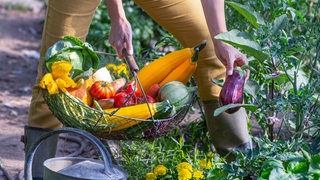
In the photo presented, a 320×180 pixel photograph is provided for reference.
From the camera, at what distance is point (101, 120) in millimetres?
3023

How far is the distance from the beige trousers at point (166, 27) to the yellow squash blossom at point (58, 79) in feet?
1.14

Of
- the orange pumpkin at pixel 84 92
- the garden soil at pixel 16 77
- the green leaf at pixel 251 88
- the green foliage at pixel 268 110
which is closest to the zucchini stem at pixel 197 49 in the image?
the green foliage at pixel 268 110

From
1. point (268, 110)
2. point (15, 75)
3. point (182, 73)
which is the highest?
point (182, 73)

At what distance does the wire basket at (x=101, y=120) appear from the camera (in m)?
3.02

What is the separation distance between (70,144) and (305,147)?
215 cm

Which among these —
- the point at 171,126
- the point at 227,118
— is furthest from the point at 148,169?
the point at 171,126

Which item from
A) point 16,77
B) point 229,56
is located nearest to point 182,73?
point 229,56

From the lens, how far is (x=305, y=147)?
2.97 metres

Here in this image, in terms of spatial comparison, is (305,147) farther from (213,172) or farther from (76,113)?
(76,113)

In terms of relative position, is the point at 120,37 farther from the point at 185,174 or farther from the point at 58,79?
the point at 185,174

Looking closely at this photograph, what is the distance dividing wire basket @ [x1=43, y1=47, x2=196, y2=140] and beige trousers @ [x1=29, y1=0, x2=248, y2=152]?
38cm

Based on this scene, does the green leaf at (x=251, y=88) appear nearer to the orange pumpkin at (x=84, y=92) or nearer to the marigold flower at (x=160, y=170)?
the marigold flower at (x=160, y=170)

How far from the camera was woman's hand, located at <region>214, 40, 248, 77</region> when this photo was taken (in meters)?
3.26

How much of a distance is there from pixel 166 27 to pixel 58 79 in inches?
28.9
